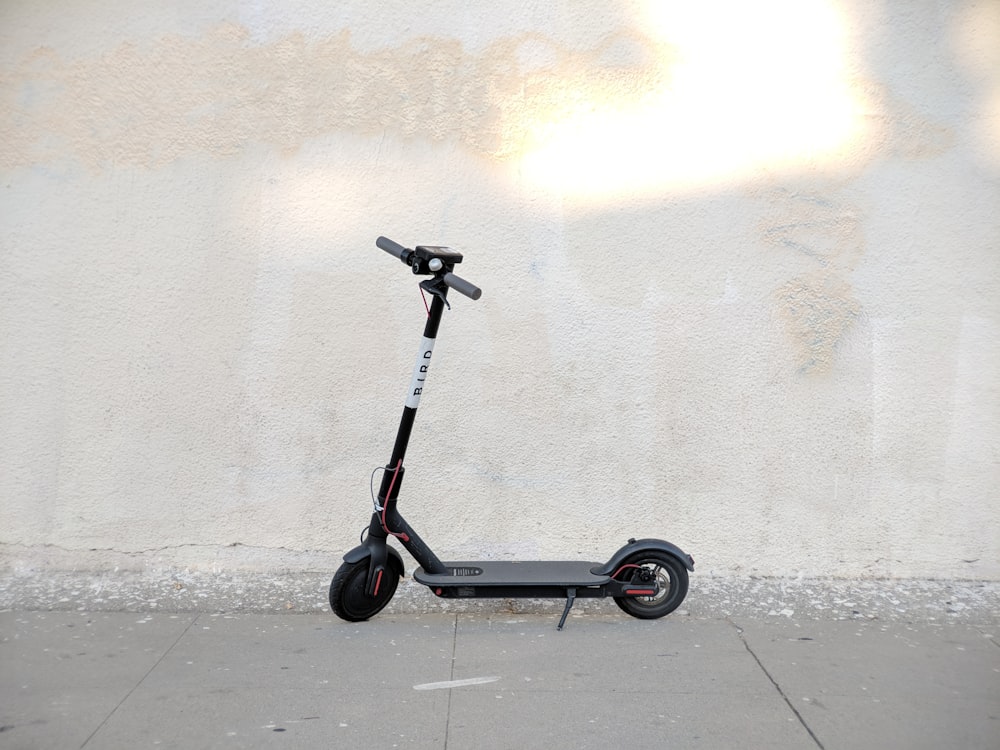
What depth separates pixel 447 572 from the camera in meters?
4.12

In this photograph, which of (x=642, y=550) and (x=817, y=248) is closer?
(x=642, y=550)

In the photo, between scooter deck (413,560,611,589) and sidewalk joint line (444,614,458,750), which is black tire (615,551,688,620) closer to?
scooter deck (413,560,611,589)

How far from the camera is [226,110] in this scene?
4461 mm

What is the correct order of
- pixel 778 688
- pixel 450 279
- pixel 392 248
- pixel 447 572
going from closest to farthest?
pixel 778 688, pixel 450 279, pixel 392 248, pixel 447 572

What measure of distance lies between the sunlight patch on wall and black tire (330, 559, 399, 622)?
1961 mm

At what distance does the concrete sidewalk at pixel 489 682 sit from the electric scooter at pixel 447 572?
139 millimetres

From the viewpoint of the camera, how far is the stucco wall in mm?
4445

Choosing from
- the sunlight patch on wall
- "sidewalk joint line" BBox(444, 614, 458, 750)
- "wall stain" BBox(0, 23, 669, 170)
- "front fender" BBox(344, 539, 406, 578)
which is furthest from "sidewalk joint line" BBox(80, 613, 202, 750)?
the sunlight patch on wall

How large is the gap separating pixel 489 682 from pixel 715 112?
2.78 m

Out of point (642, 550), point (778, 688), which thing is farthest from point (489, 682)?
point (778, 688)

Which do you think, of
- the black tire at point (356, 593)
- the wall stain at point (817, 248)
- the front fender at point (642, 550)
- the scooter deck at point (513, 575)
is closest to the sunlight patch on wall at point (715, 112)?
the wall stain at point (817, 248)

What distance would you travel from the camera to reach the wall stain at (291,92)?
14.6ft

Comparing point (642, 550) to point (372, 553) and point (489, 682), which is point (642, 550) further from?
point (372, 553)

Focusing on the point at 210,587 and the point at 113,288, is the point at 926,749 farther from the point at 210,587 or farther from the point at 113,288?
the point at 113,288
